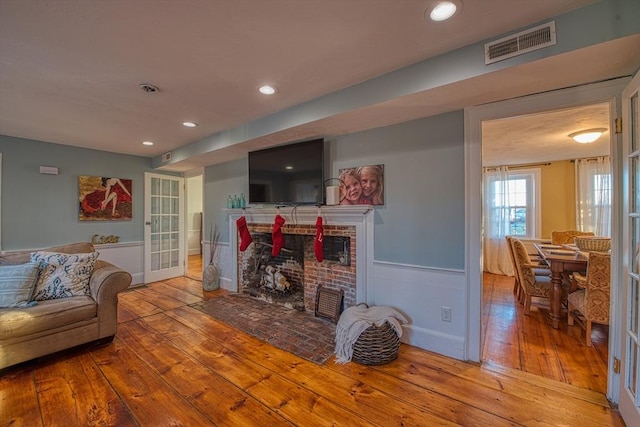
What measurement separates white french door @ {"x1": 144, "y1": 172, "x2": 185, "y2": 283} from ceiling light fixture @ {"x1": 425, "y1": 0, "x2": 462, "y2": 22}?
16.7 feet

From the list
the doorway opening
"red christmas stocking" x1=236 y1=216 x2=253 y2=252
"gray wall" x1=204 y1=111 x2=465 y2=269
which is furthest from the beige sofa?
the doorway opening

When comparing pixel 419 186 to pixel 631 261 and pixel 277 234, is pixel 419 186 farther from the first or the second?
pixel 277 234

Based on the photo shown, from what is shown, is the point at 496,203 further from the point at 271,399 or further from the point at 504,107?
the point at 271,399

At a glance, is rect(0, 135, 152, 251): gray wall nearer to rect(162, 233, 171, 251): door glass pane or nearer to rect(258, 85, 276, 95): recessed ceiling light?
rect(162, 233, 171, 251): door glass pane

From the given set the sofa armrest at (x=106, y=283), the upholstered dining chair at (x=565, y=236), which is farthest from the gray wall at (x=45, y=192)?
the upholstered dining chair at (x=565, y=236)

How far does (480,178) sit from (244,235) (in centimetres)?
299

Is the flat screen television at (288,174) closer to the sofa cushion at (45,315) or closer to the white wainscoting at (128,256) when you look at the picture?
the sofa cushion at (45,315)

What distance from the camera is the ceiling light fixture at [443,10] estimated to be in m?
1.36

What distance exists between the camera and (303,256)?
11.3 ft

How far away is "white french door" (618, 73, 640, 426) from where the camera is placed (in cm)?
145

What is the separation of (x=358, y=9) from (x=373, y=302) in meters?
2.38

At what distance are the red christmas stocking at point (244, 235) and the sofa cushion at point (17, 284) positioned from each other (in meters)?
2.04

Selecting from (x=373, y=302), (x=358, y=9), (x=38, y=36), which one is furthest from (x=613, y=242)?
(x=38, y=36)

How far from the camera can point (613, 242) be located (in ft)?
5.73
